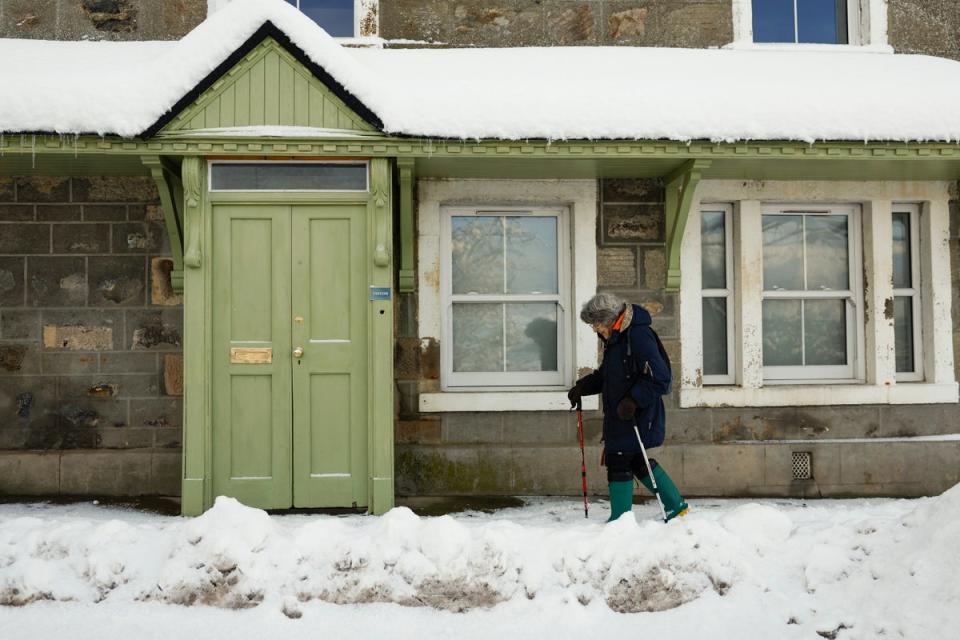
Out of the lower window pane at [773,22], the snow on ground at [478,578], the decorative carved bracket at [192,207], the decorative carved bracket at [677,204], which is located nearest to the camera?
the snow on ground at [478,578]

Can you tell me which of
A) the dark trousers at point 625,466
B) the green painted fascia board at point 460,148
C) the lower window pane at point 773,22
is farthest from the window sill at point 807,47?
the dark trousers at point 625,466

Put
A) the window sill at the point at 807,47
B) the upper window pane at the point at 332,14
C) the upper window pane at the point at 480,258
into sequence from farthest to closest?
the upper window pane at the point at 332,14 < the window sill at the point at 807,47 < the upper window pane at the point at 480,258

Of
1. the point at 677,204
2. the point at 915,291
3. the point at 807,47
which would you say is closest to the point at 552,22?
the point at 677,204

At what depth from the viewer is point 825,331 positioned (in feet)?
22.3

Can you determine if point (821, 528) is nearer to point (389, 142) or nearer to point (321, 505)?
point (321, 505)

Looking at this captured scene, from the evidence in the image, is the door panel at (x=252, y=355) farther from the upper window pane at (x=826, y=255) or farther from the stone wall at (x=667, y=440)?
the upper window pane at (x=826, y=255)

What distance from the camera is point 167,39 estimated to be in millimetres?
6844

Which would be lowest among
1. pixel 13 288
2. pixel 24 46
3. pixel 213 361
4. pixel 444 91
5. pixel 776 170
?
pixel 213 361

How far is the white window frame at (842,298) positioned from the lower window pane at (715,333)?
1.31ft

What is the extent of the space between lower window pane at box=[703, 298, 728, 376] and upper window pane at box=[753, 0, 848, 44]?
2835 millimetres

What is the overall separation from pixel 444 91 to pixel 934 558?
14.3 ft

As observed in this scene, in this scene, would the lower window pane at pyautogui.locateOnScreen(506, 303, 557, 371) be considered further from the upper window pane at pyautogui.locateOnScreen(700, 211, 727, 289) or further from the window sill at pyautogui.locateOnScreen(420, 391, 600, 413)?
the upper window pane at pyautogui.locateOnScreen(700, 211, 727, 289)

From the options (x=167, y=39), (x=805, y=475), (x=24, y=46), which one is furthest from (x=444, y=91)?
(x=805, y=475)

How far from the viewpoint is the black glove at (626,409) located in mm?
4672
